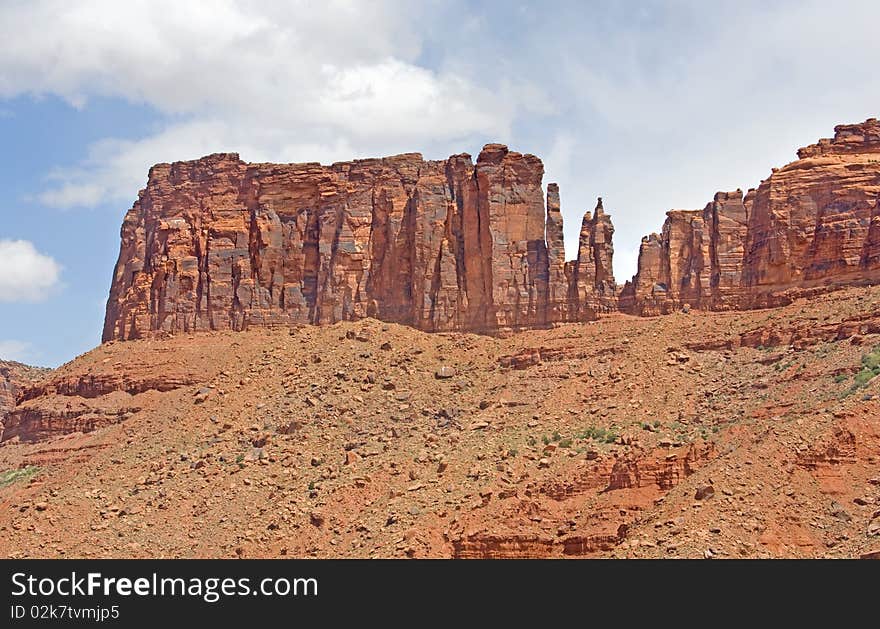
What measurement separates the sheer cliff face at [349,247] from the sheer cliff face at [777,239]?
4.31 m

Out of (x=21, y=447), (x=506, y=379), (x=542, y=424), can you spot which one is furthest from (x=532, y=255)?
(x=21, y=447)

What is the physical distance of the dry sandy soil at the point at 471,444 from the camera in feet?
154

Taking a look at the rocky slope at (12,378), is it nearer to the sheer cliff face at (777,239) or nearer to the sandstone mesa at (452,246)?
the sandstone mesa at (452,246)

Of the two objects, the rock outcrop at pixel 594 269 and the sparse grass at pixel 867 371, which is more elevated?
the rock outcrop at pixel 594 269

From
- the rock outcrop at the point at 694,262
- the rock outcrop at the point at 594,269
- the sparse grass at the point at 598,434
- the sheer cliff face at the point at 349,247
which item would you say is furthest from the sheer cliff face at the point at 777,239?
the sparse grass at the point at 598,434

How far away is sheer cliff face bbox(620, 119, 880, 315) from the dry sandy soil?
2.26 meters

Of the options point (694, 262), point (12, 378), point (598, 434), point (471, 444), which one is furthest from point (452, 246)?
point (12, 378)

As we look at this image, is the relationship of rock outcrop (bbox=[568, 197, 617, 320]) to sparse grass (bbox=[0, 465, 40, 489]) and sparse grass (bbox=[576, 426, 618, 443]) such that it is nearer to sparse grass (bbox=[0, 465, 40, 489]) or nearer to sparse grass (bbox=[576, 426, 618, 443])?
sparse grass (bbox=[576, 426, 618, 443])

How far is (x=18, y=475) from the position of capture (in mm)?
68750

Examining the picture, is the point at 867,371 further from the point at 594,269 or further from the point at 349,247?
the point at 349,247

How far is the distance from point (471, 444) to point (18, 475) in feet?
71.9

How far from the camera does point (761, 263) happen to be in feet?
242

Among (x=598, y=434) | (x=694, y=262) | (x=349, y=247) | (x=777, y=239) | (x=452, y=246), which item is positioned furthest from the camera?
(x=349, y=247)

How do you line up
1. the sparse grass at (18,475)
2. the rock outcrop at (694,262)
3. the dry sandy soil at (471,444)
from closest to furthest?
the dry sandy soil at (471,444) < the sparse grass at (18,475) < the rock outcrop at (694,262)
